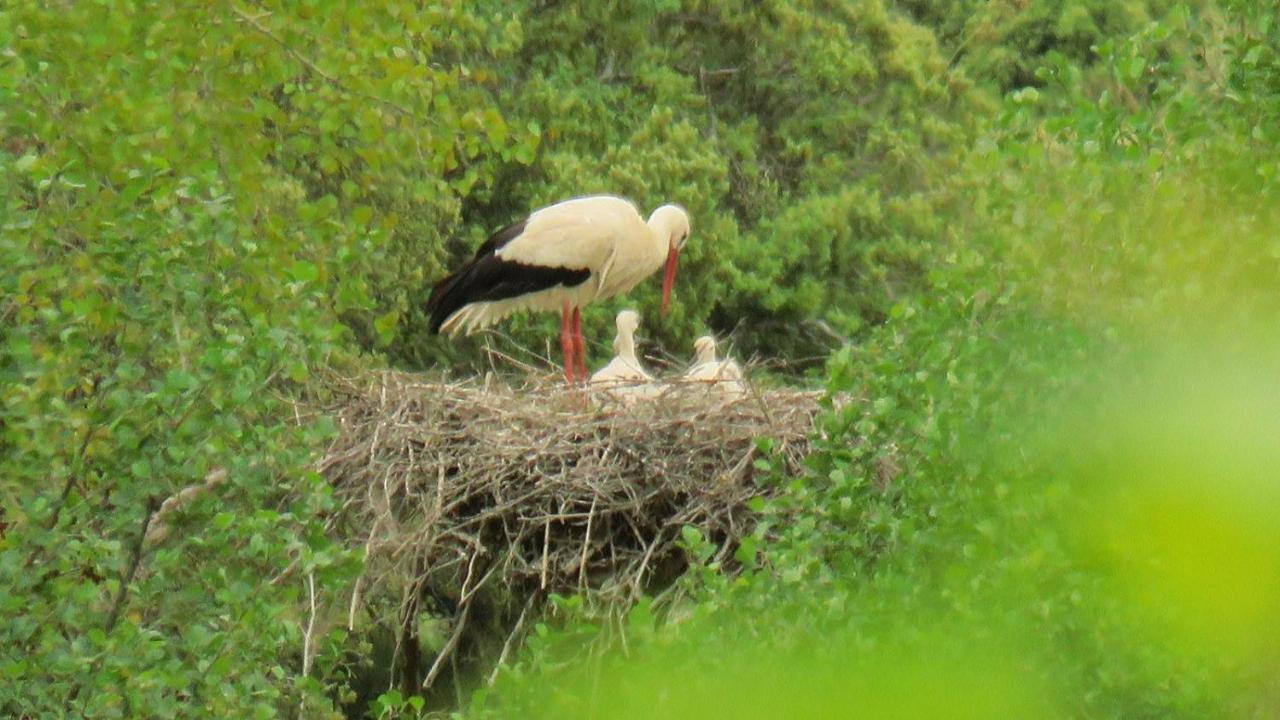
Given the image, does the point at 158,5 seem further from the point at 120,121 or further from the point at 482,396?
the point at 482,396

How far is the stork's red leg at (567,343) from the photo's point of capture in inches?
390

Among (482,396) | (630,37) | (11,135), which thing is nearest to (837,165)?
(630,37)

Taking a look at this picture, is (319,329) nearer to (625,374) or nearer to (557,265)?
(625,374)

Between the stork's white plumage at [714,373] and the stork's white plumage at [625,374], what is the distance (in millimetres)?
193

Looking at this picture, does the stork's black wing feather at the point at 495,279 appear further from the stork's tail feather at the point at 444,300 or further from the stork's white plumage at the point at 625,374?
the stork's white plumage at the point at 625,374

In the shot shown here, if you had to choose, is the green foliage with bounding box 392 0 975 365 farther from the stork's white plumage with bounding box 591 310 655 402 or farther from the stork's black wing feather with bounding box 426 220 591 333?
the stork's white plumage with bounding box 591 310 655 402

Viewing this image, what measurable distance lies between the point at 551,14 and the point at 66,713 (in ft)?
43.4

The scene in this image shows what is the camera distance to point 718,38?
738 inches

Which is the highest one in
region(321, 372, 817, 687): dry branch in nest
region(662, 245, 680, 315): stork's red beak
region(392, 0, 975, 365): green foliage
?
region(321, 372, 817, 687): dry branch in nest

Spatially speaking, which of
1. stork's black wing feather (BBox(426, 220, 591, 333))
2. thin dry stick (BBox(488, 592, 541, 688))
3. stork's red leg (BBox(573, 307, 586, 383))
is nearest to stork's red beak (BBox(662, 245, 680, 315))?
stork's red leg (BBox(573, 307, 586, 383))

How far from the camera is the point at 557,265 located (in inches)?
427

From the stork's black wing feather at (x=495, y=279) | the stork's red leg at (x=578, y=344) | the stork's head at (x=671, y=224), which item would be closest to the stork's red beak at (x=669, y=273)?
the stork's head at (x=671, y=224)

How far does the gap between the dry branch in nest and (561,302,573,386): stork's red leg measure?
1067 mm

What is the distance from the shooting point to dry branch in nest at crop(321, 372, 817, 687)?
779cm
